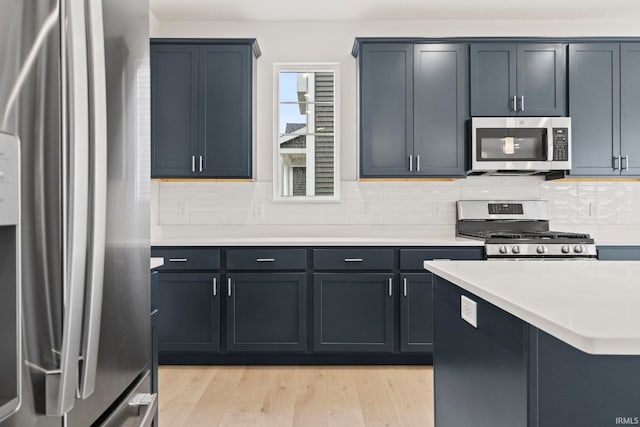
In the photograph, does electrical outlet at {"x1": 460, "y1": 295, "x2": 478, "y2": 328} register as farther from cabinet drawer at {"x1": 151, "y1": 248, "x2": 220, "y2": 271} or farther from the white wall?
the white wall

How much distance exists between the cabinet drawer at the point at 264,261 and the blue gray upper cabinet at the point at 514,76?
1717 mm

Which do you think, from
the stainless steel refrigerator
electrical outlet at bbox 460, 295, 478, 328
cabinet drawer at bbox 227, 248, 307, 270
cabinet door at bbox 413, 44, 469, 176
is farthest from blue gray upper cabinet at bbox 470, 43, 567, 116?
the stainless steel refrigerator

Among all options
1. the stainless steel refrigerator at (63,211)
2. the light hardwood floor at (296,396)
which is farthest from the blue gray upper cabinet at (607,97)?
the stainless steel refrigerator at (63,211)

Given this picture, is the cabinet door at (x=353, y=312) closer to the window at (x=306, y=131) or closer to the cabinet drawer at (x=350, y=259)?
the cabinet drawer at (x=350, y=259)

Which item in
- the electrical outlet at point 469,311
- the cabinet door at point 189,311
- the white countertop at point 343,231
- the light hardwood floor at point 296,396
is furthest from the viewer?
the white countertop at point 343,231

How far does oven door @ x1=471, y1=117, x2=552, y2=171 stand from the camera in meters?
3.62

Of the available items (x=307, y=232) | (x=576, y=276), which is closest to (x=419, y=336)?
(x=307, y=232)

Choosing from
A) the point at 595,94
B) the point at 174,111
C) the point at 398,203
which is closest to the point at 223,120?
the point at 174,111

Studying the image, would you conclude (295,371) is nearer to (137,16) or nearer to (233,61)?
(233,61)

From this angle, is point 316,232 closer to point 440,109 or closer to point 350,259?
point 350,259

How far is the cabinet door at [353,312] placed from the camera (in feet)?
11.3

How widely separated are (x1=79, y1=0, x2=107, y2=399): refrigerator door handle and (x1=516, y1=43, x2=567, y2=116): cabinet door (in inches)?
135

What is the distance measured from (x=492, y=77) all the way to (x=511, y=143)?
1.69ft

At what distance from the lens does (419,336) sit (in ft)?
11.3
